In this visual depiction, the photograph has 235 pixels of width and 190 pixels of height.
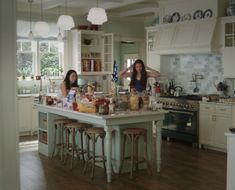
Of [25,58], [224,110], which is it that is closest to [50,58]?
[25,58]

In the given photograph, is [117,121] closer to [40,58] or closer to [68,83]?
[68,83]

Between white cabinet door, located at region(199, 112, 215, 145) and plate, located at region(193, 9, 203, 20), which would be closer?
white cabinet door, located at region(199, 112, 215, 145)

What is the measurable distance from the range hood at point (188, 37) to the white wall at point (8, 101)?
539 cm

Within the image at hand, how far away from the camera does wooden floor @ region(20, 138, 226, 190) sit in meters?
4.40

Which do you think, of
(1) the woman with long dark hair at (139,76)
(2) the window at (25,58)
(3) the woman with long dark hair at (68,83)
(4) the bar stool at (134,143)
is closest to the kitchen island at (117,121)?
(4) the bar stool at (134,143)

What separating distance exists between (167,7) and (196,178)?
411cm

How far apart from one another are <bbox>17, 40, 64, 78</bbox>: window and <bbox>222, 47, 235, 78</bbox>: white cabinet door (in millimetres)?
4128

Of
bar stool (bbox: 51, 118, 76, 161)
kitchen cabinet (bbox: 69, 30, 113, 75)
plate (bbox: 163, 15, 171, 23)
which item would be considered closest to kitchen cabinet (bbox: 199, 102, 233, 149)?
plate (bbox: 163, 15, 171, 23)

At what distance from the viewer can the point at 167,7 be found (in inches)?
298

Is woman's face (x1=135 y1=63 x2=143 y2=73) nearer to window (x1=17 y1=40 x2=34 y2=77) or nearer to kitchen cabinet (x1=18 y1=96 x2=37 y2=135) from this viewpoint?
kitchen cabinet (x1=18 y1=96 x2=37 y2=135)

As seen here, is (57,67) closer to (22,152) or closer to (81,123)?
(22,152)

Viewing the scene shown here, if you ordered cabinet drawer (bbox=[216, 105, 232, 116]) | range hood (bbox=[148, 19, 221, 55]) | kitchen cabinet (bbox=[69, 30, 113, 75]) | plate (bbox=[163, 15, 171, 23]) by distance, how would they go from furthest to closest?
1. kitchen cabinet (bbox=[69, 30, 113, 75])
2. plate (bbox=[163, 15, 171, 23])
3. range hood (bbox=[148, 19, 221, 55])
4. cabinet drawer (bbox=[216, 105, 232, 116])

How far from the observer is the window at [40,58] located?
27.2 ft

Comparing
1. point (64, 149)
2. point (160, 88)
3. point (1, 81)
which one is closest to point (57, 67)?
point (160, 88)
